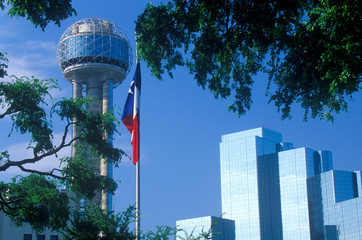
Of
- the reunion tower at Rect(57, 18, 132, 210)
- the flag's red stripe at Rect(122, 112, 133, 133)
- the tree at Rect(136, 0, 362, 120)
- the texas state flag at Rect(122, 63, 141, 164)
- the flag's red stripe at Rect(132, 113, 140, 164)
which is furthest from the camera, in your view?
the reunion tower at Rect(57, 18, 132, 210)

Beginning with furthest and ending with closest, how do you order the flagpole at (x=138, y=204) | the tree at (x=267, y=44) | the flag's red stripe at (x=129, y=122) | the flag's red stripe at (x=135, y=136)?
1. the flag's red stripe at (x=129, y=122)
2. the flag's red stripe at (x=135, y=136)
3. the flagpole at (x=138, y=204)
4. the tree at (x=267, y=44)

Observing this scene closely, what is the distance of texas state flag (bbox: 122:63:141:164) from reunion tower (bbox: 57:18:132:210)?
108766 millimetres

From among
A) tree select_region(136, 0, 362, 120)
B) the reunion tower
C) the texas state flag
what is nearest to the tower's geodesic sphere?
the reunion tower

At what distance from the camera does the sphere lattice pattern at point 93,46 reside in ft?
492

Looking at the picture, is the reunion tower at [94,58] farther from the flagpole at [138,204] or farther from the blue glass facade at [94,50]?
the flagpole at [138,204]

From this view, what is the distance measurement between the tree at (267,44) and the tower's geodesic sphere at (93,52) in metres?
124

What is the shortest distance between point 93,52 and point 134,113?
116697mm

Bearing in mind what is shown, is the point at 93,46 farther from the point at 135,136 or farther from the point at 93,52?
the point at 135,136

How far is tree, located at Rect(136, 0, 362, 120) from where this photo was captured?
69.1ft

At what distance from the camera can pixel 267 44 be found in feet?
81.4

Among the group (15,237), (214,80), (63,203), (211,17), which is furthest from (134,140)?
(15,237)

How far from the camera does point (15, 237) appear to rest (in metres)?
77.5

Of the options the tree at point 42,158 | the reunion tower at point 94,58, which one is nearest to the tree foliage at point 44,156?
the tree at point 42,158

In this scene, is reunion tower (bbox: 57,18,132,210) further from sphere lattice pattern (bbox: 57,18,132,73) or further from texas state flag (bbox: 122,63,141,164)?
texas state flag (bbox: 122,63,141,164)
